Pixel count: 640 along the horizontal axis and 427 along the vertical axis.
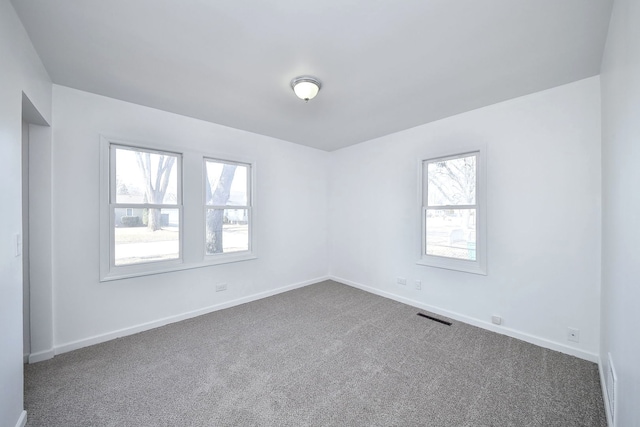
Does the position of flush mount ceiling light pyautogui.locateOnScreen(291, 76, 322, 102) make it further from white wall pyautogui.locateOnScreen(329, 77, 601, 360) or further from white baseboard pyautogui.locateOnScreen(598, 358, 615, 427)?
white baseboard pyautogui.locateOnScreen(598, 358, 615, 427)

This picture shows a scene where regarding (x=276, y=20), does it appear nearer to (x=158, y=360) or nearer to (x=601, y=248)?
(x=158, y=360)

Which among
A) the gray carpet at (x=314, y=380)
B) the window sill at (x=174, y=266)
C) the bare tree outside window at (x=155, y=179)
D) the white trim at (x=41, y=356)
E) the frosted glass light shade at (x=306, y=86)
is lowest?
the gray carpet at (x=314, y=380)

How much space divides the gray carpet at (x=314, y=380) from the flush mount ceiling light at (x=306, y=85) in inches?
97.5

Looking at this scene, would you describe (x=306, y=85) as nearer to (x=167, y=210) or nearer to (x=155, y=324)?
(x=167, y=210)

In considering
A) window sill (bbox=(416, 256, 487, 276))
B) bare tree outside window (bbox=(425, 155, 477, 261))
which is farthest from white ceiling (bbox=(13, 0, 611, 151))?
window sill (bbox=(416, 256, 487, 276))

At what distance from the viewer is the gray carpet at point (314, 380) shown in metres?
1.70

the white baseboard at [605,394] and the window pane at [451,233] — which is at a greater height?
the window pane at [451,233]

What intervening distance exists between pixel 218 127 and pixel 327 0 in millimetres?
2514

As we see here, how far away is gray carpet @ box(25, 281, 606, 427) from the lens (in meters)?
1.70

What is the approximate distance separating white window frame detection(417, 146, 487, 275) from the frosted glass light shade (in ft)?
6.37

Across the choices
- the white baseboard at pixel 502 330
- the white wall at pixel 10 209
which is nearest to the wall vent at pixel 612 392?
the white baseboard at pixel 502 330

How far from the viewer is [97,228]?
105 inches

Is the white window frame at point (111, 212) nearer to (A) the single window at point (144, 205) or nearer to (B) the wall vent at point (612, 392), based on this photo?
(A) the single window at point (144, 205)

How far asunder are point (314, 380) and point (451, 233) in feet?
8.10
